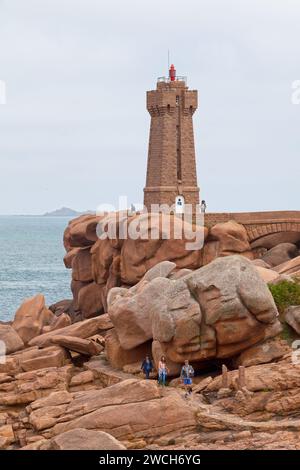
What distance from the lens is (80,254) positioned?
191 feet

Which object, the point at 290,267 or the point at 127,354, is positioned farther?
the point at 290,267

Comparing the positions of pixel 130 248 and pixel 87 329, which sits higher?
pixel 130 248

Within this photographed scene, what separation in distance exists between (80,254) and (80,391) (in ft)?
81.6

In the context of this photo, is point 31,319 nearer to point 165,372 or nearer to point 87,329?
point 87,329

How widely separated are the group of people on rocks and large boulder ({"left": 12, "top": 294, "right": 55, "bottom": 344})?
1188cm

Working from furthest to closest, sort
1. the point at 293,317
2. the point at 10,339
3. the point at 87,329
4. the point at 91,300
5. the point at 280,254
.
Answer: the point at 91,300 < the point at 280,254 < the point at 10,339 < the point at 87,329 < the point at 293,317

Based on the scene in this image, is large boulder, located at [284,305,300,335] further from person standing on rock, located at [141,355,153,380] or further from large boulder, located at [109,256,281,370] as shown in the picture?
person standing on rock, located at [141,355,153,380]

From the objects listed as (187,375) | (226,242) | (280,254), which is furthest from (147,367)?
(280,254)

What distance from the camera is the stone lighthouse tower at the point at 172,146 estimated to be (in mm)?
59469

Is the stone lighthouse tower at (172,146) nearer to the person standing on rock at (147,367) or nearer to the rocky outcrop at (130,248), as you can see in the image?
the rocky outcrop at (130,248)

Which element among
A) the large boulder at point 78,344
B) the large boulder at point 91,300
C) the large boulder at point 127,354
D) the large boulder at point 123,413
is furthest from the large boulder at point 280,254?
the large boulder at point 123,413

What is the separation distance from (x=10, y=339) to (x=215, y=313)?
13.3m

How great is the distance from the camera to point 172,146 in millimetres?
59781

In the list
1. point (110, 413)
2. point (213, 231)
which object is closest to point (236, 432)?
point (110, 413)
